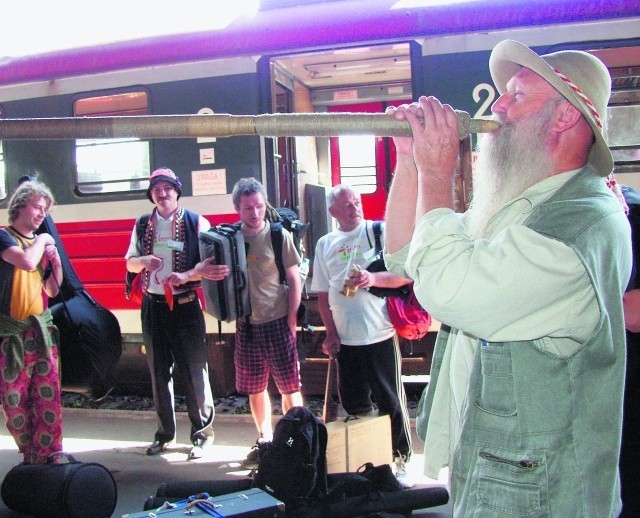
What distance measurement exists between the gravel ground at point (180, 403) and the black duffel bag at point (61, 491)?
6.79 feet

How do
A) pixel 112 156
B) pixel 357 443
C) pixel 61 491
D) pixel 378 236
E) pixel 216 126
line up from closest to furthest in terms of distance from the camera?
pixel 216 126, pixel 61 491, pixel 357 443, pixel 378 236, pixel 112 156

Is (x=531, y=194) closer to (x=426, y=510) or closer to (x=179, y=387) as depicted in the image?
(x=426, y=510)

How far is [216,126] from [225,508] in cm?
190

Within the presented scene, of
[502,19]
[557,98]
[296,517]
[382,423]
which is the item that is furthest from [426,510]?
[502,19]

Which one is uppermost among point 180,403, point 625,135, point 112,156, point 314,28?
point 314,28

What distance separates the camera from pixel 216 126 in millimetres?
1416

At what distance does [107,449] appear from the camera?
4871 millimetres

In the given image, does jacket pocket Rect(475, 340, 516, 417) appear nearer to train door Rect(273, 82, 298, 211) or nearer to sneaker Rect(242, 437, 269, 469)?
sneaker Rect(242, 437, 269, 469)

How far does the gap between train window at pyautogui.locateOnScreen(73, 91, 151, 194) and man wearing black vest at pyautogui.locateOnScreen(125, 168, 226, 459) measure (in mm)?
825

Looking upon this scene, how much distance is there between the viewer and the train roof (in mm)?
4355

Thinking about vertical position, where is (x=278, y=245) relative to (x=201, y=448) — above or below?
above

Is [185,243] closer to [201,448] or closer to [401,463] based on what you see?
[201,448]

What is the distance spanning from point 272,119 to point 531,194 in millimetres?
622

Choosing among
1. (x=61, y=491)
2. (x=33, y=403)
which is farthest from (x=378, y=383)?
(x=33, y=403)
